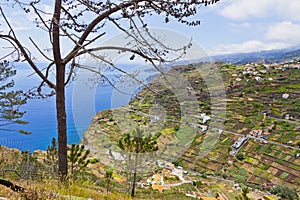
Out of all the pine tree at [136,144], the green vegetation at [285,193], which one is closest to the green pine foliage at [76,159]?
the pine tree at [136,144]

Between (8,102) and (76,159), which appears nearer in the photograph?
(76,159)

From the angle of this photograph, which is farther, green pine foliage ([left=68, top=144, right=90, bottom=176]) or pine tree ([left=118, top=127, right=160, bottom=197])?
pine tree ([left=118, top=127, right=160, bottom=197])

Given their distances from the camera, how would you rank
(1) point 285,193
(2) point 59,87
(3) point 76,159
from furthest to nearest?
(1) point 285,193 → (3) point 76,159 → (2) point 59,87

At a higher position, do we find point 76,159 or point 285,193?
point 76,159

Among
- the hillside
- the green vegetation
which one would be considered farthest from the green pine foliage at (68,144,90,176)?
the green vegetation

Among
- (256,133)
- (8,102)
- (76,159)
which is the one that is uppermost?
(8,102)

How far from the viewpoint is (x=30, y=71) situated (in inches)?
121

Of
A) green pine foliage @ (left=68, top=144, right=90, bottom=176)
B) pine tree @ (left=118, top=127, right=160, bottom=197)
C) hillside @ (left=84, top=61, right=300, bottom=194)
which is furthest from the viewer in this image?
hillside @ (left=84, top=61, right=300, bottom=194)

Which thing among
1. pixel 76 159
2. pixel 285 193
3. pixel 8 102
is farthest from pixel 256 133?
pixel 76 159

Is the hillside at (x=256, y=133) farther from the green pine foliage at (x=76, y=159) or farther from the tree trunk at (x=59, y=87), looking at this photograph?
the tree trunk at (x=59, y=87)

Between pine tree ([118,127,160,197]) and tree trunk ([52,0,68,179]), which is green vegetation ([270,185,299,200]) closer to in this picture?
pine tree ([118,127,160,197])

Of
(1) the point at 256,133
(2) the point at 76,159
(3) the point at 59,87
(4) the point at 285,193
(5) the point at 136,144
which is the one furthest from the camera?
(1) the point at 256,133

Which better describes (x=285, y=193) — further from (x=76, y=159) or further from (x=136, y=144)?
(x=76, y=159)

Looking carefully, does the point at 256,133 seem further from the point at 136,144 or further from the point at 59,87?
the point at 59,87
